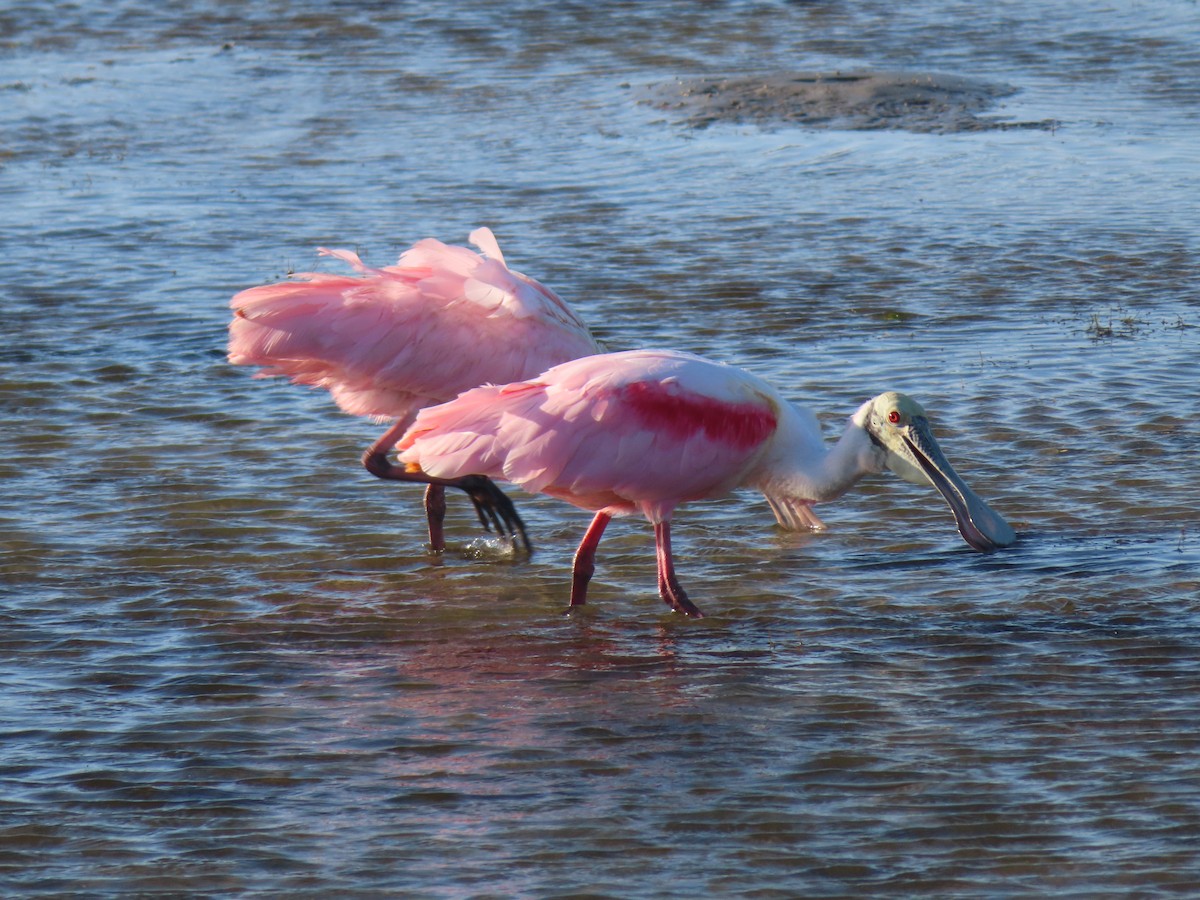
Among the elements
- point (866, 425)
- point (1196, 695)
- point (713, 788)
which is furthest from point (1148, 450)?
point (713, 788)

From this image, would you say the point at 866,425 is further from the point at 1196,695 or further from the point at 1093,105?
the point at 1093,105

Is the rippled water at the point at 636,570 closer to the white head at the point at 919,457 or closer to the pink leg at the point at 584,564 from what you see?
the pink leg at the point at 584,564

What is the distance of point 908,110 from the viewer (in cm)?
1562

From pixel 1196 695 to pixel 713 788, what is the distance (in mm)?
1488

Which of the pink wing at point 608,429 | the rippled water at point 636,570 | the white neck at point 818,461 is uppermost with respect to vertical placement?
the pink wing at point 608,429

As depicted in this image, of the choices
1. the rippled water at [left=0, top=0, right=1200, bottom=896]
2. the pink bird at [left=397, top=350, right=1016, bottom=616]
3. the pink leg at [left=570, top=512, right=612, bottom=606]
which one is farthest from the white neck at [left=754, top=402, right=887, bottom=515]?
the pink leg at [left=570, top=512, right=612, bottom=606]

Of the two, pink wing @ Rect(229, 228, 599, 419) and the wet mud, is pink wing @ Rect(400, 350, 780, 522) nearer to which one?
pink wing @ Rect(229, 228, 599, 419)

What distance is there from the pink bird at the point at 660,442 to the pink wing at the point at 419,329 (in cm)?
70

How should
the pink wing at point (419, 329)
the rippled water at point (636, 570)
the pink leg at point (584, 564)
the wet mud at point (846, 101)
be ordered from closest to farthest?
the rippled water at point (636, 570) → the pink leg at point (584, 564) → the pink wing at point (419, 329) → the wet mud at point (846, 101)

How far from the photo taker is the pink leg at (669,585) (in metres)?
6.18

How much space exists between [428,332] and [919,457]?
191 centimetres

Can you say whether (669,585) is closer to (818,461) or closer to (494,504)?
(818,461)

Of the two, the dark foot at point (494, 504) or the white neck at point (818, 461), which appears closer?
the white neck at point (818, 461)

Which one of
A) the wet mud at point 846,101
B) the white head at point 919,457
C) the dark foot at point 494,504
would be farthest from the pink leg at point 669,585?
the wet mud at point 846,101
